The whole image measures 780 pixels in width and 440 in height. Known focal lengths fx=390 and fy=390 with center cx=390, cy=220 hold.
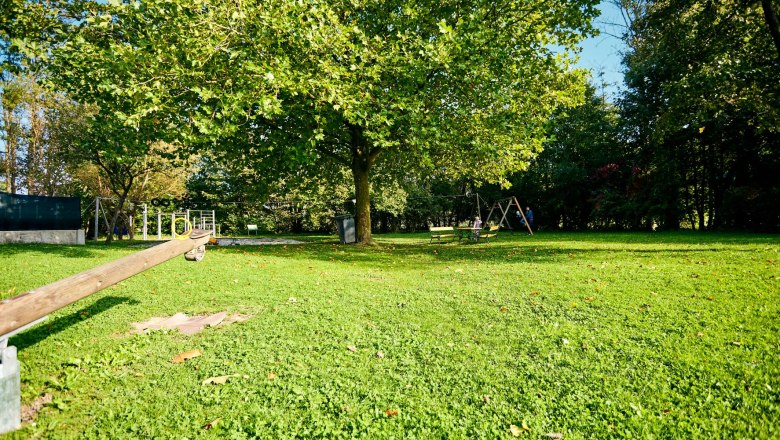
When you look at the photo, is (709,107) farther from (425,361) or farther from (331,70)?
(425,361)

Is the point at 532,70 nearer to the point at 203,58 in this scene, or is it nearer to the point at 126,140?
the point at 203,58

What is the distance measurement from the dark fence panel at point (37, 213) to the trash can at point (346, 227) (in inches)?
473

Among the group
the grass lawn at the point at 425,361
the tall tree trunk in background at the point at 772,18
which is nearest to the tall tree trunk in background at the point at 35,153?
the grass lawn at the point at 425,361

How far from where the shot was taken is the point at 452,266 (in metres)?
9.73

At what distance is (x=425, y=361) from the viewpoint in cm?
378

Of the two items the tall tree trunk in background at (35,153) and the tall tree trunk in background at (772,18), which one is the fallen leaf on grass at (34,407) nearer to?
the tall tree trunk in background at (772,18)

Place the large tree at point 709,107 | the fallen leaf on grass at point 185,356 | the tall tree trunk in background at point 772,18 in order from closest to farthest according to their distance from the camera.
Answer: the fallen leaf on grass at point 185,356 < the tall tree trunk in background at point 772,18 < the large tree at point 709,107

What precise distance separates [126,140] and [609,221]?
90.6ft

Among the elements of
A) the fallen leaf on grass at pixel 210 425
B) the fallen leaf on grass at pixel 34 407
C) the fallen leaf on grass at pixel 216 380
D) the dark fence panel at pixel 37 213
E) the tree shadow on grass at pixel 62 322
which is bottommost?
the fallen leaf on grass at pixel 210 425

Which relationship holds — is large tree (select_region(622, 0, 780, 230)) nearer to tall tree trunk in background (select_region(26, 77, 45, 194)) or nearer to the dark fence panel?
the dark fence panel

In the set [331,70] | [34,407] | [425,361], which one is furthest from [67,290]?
[331,70]

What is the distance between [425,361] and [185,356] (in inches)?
93.9

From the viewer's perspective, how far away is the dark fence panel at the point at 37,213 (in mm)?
15695

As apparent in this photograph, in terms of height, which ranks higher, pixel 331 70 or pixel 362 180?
pixel 331 70
